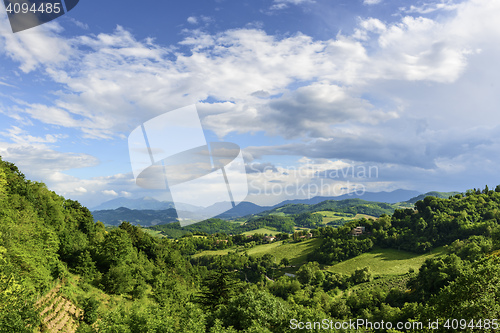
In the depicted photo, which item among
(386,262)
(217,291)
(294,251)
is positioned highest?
(217,291)

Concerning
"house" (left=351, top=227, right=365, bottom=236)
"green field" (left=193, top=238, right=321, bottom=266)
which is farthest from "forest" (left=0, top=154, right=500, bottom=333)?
"green field" (left=193, top=238, right=321, bottom=266)

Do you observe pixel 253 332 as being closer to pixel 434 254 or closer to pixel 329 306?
pixel 329 306

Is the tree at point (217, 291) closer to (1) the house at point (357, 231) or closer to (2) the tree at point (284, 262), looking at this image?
(2) the tree at point (284, 262)

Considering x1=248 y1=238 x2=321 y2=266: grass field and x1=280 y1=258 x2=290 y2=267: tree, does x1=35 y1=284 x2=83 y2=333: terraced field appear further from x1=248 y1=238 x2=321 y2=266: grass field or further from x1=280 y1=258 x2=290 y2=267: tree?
x1=248 y1=238 x2=321 y2=266: grass field

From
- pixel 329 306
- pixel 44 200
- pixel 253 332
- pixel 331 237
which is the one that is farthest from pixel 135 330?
pixel 331 237

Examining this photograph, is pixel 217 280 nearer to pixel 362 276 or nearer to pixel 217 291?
pixel 217 291

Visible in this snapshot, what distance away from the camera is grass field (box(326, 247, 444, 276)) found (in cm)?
7200

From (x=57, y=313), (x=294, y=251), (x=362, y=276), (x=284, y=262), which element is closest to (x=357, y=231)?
(x=294, y=251)

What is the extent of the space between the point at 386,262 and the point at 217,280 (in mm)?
68048

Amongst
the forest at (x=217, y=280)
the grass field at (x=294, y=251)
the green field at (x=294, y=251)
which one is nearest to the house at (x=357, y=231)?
the forest at (x=217, y=280)

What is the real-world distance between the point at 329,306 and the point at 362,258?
150 ft

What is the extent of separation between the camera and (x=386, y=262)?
78.7 metres

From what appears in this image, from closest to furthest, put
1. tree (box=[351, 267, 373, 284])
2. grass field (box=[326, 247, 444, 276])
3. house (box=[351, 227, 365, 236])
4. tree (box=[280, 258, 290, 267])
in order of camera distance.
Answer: tree (box=[351, 267, 373, 284]), grass field (box=[326, 247, 444, 276]), tree (box=[280, 258, 290, 267]), house (box=[351, 227, 365, 236])

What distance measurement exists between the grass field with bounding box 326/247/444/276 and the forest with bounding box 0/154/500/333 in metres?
3.15
